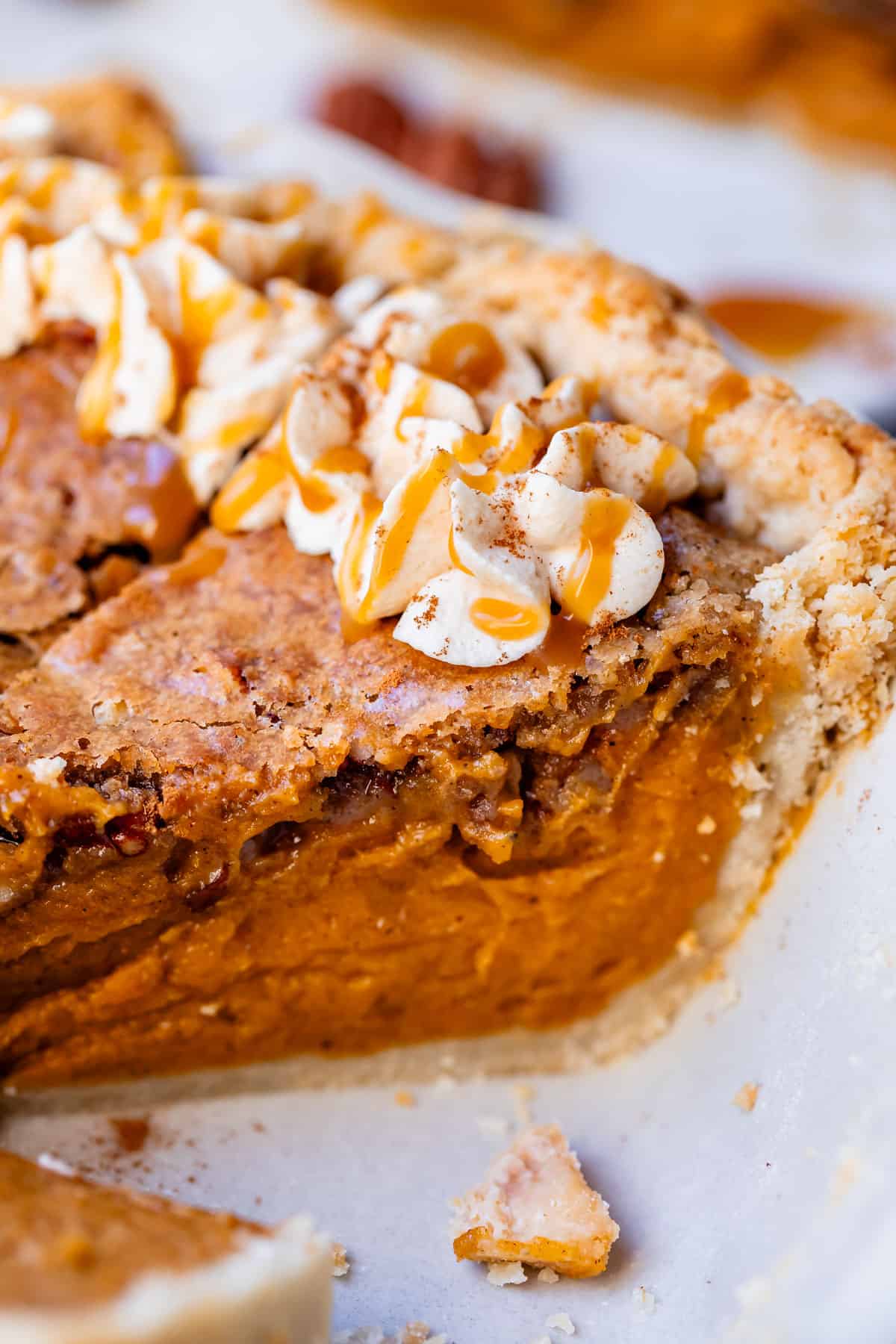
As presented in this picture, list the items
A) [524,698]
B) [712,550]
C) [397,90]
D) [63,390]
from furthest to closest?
[397,90], [63,390], [712,550], [524,698]

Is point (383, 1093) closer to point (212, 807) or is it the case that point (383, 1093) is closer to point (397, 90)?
point (212, 807)

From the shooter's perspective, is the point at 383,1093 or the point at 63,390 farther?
the point at 63,390

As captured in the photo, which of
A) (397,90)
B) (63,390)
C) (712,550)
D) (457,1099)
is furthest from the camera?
(397,90)

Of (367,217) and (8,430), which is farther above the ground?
(367,217)

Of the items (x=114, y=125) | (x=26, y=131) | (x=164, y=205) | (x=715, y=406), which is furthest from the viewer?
(x=114, y=125)

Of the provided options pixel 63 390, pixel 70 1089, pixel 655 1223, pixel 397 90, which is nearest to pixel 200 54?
pixel 397 90

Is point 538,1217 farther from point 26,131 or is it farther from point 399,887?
point 26,131

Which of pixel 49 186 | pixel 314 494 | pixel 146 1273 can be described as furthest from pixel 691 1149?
pixel 49 186
